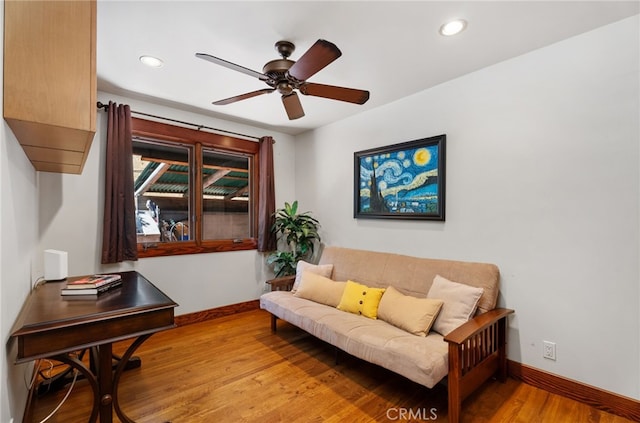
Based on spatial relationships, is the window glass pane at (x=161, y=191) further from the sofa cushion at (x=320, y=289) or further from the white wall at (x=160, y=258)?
the sofa cushion at (x=320, y=289)

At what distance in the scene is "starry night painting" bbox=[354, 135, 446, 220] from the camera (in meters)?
2.74

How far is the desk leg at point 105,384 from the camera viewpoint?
1499 millimetres

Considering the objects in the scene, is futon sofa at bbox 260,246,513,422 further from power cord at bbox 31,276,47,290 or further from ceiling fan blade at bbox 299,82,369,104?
power cord at bbox 31,276,47,290

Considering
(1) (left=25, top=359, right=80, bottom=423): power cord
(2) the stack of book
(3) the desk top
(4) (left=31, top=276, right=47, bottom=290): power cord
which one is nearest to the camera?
(3) the desk top

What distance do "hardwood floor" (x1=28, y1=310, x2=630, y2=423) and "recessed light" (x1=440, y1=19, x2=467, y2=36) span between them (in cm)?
252

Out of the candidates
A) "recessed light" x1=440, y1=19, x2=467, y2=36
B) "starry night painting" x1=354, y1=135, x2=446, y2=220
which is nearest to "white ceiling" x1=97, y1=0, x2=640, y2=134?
"recessed light" x1=440, y1=19, x2=467, y2=36

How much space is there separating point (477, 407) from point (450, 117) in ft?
7.58

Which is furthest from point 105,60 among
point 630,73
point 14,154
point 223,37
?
point 630,73

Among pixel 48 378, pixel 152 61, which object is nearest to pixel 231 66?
pixel 152 61

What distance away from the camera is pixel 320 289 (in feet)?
9.68

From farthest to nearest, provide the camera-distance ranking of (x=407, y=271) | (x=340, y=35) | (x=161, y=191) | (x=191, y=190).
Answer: (x=191, y=190) < (x=161, y=191) < (x=407, y=271) < (x=340, y=35)

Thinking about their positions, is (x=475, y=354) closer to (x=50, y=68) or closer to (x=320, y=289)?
(x=320, y=289)

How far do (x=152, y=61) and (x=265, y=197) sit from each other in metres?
2.02

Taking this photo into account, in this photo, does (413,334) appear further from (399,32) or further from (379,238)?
(399,32)
